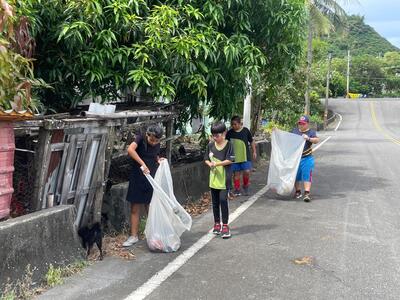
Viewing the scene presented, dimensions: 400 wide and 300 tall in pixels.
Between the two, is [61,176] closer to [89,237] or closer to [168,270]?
[89,237]

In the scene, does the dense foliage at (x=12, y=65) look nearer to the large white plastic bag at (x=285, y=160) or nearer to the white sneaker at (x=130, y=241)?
the white sneaker at (x=130, y=241)

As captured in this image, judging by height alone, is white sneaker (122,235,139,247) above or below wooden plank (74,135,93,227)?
Answer: below

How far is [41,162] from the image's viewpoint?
5492mm

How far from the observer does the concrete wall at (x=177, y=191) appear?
6949 millimetres

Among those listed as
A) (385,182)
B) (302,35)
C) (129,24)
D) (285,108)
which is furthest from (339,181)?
(285,108)

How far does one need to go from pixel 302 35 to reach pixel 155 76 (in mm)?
3848

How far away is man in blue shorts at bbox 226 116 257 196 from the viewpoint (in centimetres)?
1002

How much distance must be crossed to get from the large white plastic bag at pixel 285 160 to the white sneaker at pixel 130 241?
397 cm

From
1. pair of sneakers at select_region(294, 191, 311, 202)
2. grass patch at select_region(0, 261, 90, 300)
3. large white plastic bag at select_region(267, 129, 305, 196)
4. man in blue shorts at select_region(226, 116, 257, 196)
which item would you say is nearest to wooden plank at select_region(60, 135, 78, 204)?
Answer: grass patch at select_region(0, 261, 90, 300)

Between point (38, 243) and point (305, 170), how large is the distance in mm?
5947

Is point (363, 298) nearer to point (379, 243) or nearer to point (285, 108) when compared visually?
point (379, 243)

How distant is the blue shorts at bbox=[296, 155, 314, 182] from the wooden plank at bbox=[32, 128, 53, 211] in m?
5.53

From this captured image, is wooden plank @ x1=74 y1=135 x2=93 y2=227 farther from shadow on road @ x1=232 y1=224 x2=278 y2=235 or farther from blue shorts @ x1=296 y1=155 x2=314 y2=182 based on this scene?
blue shorts @ x1=296 y1=155 x2=314 y2=182

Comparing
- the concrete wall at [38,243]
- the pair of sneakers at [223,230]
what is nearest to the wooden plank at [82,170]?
the concrete wall at [38,243]
